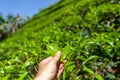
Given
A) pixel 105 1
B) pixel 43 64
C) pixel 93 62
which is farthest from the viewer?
pixel 105 1

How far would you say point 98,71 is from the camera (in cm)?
382

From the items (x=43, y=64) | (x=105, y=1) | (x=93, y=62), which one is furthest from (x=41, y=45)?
(x=105, y=1)

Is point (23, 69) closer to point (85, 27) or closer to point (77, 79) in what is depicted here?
point (77, 79)

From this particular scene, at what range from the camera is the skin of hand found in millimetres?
2227

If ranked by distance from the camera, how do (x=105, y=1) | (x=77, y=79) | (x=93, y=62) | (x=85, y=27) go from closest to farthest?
(x=77, y=79) < (x=93, y=62) < (x=85, y=27) < (x=105, y=1)

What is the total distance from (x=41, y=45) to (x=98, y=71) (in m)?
1.38

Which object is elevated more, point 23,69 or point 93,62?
point 23,69

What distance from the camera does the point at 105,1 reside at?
32.5 feet

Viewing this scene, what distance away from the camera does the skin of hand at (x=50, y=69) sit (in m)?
2.23

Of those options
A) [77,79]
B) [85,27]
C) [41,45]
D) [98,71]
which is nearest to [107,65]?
[98,71]

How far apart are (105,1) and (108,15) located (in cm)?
Result: 343

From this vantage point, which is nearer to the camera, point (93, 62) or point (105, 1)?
point (93, 62)

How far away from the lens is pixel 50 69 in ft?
7.49

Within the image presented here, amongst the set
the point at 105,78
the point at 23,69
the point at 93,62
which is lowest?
the point at 105,78
